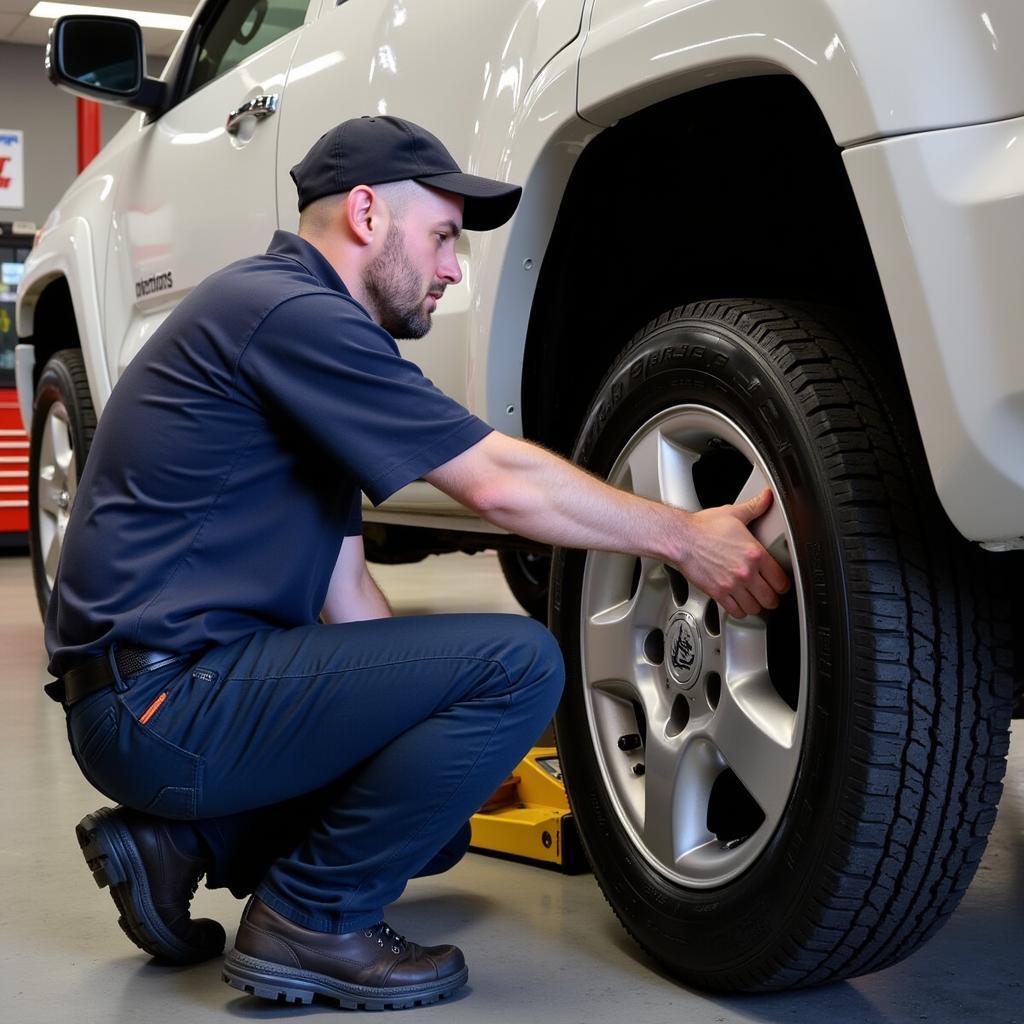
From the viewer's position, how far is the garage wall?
13.1m

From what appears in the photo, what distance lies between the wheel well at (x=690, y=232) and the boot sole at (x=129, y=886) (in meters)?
0.78

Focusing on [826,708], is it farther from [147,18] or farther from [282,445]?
[147,18]

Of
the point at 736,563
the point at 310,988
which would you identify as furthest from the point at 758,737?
the point at 310,988

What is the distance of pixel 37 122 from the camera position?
13258 mm

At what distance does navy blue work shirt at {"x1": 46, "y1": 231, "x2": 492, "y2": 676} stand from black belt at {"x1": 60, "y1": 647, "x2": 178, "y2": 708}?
17mm

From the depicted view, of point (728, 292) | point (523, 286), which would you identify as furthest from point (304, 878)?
point (728, 292)

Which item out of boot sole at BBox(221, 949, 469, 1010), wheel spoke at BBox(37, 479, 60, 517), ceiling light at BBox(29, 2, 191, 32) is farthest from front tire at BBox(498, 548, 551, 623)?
ceiling light at BBox(29, 2, 191, 32)

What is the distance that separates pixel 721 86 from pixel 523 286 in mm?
417

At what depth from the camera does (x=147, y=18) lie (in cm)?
1215

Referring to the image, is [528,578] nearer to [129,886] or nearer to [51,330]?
[51,330]

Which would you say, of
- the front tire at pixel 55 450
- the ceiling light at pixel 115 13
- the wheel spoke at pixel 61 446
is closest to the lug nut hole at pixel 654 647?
the front tire at pixel 55 450

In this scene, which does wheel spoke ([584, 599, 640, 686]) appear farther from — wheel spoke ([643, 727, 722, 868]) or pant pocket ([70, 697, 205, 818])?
pant pocket ([70, 697, 205, 818])

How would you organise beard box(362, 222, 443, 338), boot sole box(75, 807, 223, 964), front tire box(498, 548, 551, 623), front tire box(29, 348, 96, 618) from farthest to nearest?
front tire box(498, 548, 551, 623) → front tire box(29, 348, 96, 618) → beard box(362, 222, 443, 338) → boot sole box(75, 807, 223, 964)

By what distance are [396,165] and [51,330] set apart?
2.64 metres
